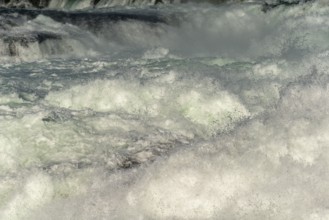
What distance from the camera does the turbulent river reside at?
5352mm

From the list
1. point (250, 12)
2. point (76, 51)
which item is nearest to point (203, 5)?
point (250, 12)

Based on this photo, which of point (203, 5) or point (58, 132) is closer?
point (58, 132)

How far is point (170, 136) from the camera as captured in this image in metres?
8.23

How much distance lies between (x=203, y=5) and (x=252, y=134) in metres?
27.8

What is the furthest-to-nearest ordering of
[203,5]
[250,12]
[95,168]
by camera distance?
1. [203,5]
2. [250,12]
3. [95,168]

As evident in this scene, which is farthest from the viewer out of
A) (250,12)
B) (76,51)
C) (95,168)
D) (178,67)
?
(250,12)

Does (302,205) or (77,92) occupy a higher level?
(302,205)

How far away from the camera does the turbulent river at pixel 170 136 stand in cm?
535

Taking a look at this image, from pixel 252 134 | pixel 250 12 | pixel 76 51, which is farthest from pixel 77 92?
pixel 250 12

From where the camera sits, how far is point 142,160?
719cm

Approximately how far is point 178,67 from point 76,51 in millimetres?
7203

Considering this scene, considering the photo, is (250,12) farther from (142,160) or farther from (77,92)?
(142,160)

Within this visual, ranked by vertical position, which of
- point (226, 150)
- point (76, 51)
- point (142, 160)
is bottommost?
point (76, 51)

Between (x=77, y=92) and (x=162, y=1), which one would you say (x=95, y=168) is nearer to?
(x=77, y=92)
